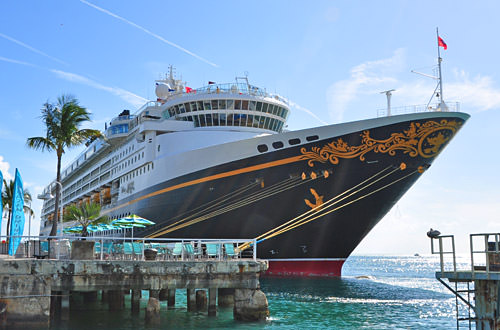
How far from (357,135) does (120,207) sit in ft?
71.7

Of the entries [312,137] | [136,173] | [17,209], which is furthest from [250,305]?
[136,173]

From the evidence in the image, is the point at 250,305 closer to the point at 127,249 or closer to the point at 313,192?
the point at 127,249

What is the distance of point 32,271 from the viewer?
580 inches

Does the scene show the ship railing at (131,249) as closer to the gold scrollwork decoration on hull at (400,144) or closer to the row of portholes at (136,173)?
the gold scrollwork decoration on hull at (400,144)

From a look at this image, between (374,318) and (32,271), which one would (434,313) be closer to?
(374,318)

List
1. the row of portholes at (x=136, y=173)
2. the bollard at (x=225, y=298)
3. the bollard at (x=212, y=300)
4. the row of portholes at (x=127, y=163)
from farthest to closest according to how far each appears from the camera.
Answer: the row of portholes at (x=127, y=163)
the row of portholes at (x=136, y=173)
the bollard at (x=225, y=298)
the bollard at (x=212, y=300)

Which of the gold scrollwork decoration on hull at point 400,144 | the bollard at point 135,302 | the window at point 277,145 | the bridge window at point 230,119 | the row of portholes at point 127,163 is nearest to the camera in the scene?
the bollard at point 135,302

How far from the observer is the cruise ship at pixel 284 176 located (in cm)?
2842

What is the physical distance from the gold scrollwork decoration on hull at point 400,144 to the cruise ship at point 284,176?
5 cm

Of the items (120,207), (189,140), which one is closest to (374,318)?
(189,140)

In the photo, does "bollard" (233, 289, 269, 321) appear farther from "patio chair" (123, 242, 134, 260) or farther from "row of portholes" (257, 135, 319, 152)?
"row of portholes" (257, 135, 319, 152)

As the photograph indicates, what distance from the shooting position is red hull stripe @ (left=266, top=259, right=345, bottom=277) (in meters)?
30.8

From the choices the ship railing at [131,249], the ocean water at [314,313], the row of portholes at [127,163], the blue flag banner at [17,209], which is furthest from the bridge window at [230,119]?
Answer: the blue flag banner at [17,209]

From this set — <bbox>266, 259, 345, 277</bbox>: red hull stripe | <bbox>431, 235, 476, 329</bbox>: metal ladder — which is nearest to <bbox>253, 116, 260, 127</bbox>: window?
<bbox>266, 259, 345, 277</bbox>: red hull stripe
